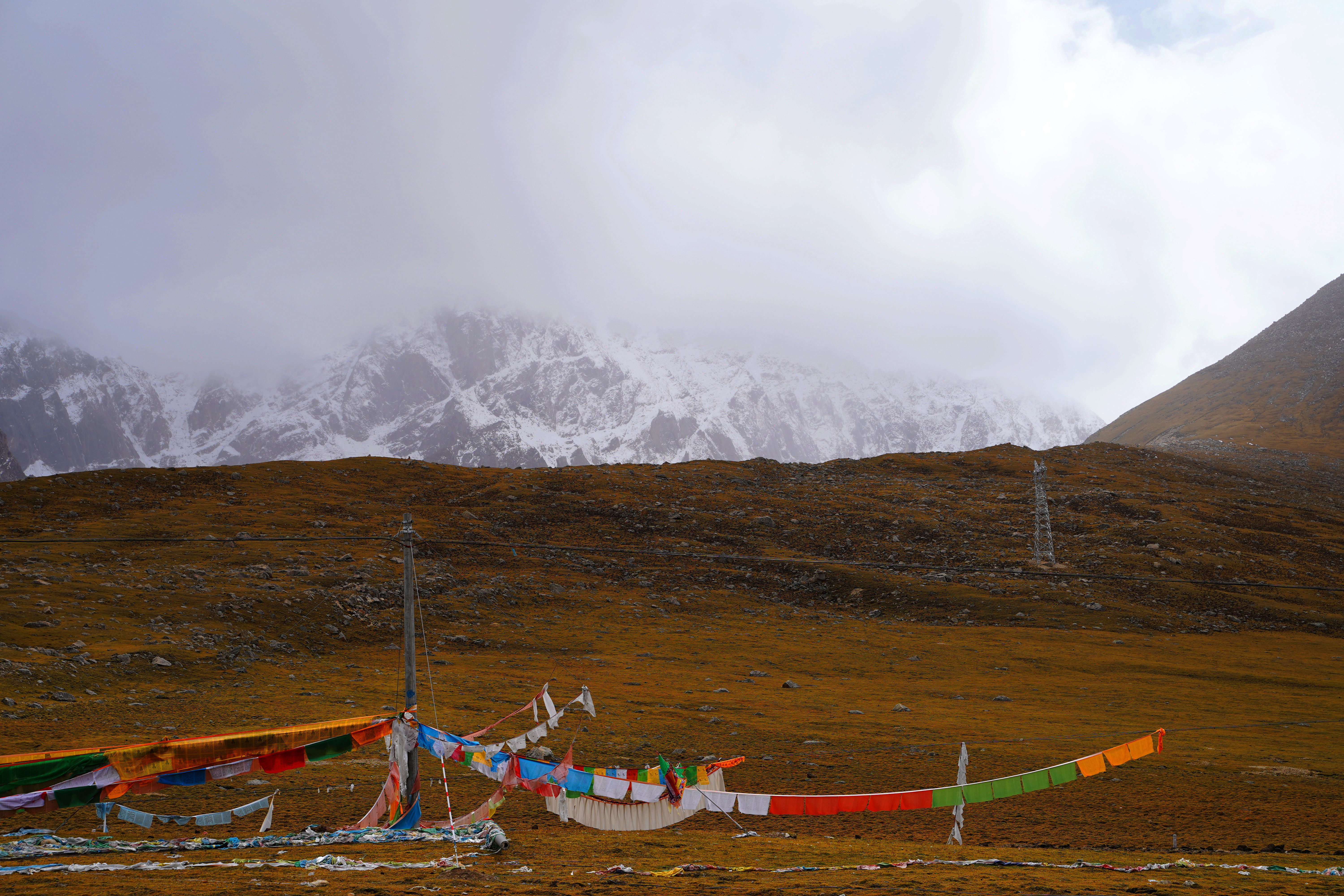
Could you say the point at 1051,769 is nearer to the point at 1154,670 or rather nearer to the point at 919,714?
the point at 919,714

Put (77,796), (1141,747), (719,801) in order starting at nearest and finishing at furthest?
(77,796) → (719,801) → (1141,747)

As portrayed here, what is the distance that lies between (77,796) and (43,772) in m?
0.62

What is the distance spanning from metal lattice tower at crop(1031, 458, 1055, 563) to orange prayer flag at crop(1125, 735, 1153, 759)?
3902 cm

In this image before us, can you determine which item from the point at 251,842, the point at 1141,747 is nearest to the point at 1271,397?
the point at 1141,747

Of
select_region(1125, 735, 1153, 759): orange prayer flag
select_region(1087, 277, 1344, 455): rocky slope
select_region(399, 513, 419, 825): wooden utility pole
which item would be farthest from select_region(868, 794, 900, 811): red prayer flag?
select_region(1087, 277, 1344, 455): rocky slope

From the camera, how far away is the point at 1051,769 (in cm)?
1382

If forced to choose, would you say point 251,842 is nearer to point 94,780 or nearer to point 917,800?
point 94,780

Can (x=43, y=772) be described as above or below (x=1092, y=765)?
above

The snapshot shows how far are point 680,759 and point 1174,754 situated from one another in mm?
14243

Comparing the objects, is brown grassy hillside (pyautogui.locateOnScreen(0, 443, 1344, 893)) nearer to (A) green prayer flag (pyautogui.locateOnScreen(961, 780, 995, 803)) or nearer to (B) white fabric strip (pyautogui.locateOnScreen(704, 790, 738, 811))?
(B) white fabric strip (pyautogui.locateOnScreen(704, 790, 738, 811))

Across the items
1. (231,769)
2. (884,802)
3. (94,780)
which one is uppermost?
(94,780)

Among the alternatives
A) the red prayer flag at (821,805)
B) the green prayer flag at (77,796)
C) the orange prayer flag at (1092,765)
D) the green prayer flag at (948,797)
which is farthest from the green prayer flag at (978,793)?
the green prayer flag at (77,796)

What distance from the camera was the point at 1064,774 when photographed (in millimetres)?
13945

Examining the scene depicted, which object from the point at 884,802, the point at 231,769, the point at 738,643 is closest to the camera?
the point at 884,802
